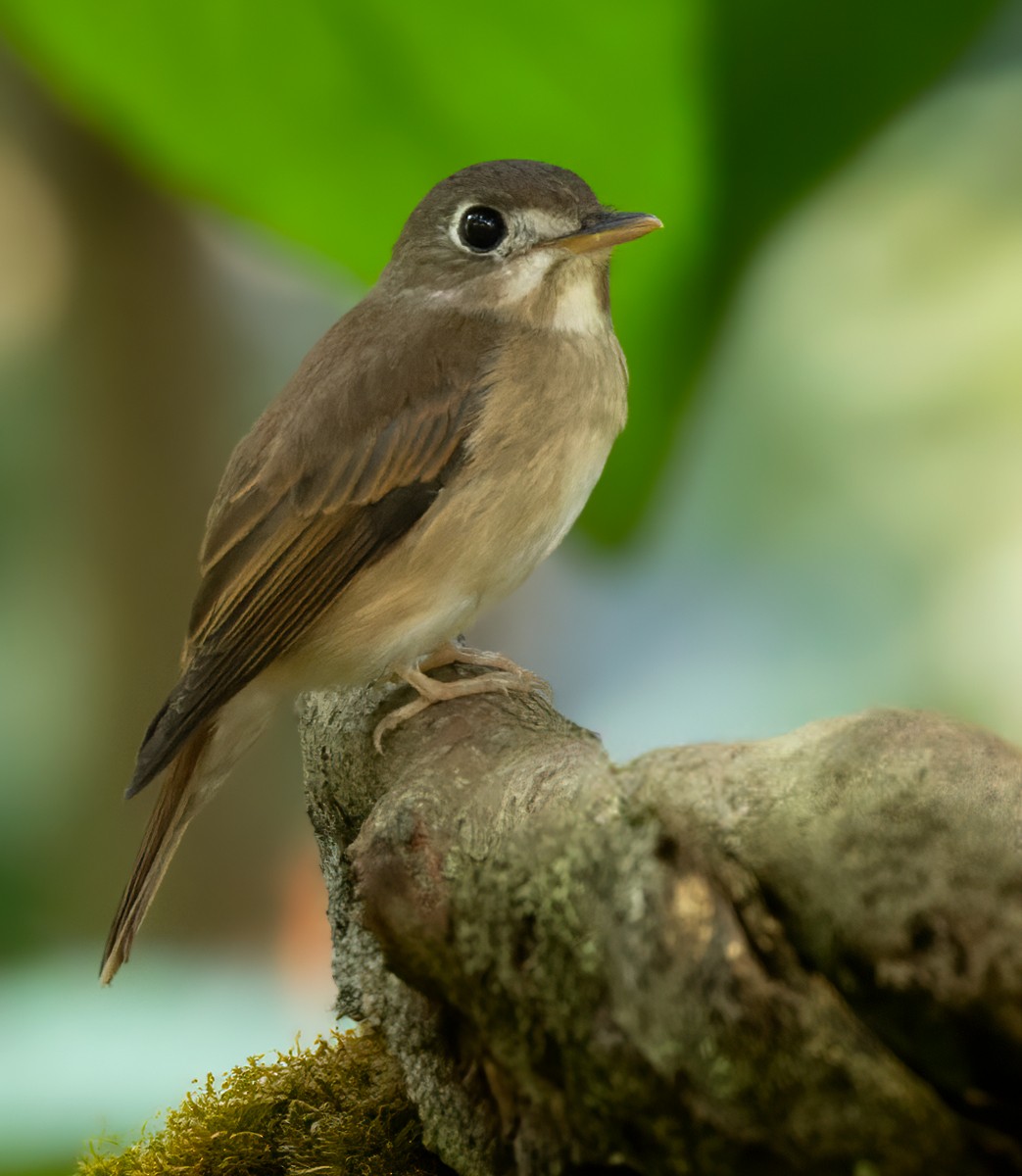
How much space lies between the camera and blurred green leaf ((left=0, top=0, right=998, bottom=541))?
2771 mm

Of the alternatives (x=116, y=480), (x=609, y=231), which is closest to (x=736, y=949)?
(x=609, y=231)

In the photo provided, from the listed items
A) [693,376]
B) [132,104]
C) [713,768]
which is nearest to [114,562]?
[132,104]

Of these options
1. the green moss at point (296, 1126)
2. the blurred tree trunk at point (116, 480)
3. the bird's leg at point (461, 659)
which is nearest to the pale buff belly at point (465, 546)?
the bird's leg at point (461, 659)

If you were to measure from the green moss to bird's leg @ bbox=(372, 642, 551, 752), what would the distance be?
0.43 meters

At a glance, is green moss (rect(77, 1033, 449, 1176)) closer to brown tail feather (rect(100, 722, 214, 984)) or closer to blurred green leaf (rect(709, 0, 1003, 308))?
brown tail feather (rect(100, 722, 214, 984))

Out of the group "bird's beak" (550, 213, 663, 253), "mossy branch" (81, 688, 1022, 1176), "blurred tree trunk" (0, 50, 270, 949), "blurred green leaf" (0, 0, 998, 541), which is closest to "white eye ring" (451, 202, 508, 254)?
"bird's beak" (550, 213, 663, 253)

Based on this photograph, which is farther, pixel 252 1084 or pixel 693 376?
pixel 693 376

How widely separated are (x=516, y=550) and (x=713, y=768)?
103 cm

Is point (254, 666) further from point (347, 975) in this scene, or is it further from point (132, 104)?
point (132, 104)

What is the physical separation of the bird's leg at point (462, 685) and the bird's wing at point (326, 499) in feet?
0.70

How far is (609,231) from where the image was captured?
2.22 metres

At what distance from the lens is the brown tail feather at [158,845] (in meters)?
2.15

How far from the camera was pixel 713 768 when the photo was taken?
1.25 meters

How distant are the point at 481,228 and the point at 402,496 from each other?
1.66ft
